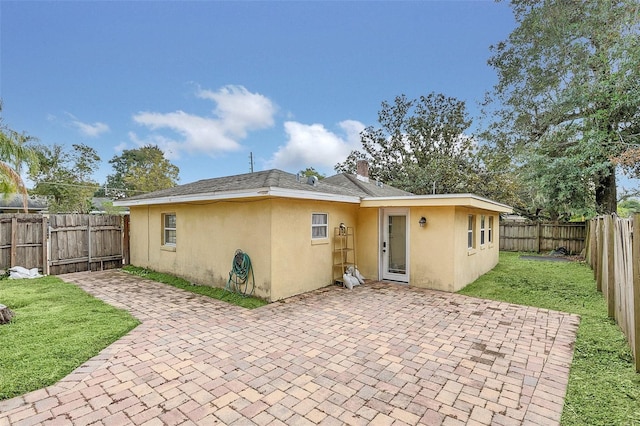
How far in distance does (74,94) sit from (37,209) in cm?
1004

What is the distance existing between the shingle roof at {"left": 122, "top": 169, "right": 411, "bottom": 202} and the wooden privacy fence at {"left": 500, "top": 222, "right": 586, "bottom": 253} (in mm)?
7965

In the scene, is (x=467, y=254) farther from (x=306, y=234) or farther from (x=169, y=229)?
(x=169, y=229)

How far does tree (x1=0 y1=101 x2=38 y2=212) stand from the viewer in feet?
20.2

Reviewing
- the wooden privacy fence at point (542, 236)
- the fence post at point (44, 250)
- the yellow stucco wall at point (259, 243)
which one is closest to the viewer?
the yellow stucco wall at point (259, 243)

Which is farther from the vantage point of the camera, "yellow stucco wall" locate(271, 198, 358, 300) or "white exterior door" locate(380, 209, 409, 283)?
"white exterior door" locate(380, 209, 409, 283)

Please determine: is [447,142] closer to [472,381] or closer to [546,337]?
[546,337]

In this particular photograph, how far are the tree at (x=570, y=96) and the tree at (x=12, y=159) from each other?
59.2 ft

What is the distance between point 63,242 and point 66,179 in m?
19.7

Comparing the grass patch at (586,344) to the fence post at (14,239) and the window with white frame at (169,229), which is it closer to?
the window with white frame at (169,229)

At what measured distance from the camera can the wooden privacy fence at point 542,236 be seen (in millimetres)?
15336

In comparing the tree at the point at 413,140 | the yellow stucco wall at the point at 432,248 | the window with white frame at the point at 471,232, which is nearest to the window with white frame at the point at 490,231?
the window with white frame at the point at 471,232

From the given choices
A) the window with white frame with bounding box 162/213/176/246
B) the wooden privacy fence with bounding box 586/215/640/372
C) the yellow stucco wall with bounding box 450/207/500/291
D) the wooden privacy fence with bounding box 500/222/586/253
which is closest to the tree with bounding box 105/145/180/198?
the window with white frame with bounding box 162/213/176/246

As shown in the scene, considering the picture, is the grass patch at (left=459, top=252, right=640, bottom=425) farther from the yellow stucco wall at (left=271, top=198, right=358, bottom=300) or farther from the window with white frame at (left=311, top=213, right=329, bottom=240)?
the window with white frame at (left=311, top=213, right=329, bottom=240)

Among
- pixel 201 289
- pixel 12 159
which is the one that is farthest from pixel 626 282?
pixel 12 159
